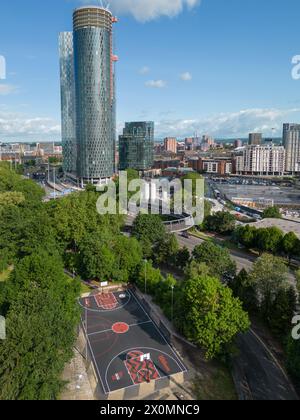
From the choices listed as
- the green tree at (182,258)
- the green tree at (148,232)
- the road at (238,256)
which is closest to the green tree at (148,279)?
the green tree at (182,258)

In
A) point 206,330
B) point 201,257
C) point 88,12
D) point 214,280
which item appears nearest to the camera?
point 206,330

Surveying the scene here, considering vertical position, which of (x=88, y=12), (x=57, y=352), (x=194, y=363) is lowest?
(x=194, y=363)

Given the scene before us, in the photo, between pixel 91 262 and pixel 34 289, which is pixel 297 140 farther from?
pixel 34 289

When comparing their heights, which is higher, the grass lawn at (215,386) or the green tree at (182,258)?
the green tree at (182,258)

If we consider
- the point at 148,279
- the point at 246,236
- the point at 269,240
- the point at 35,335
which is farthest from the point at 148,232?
the point at 35,335

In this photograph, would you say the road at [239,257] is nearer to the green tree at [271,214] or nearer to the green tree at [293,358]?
the green tree at [293,358]
